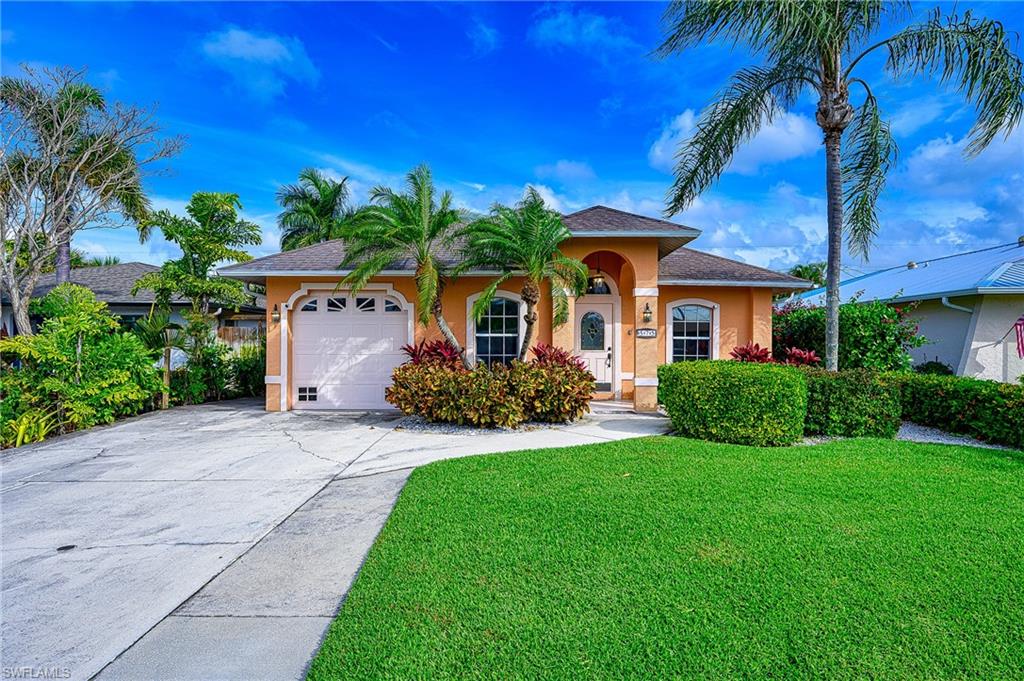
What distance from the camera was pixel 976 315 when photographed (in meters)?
11.0

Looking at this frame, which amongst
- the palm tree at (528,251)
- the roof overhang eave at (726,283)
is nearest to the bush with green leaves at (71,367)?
the palm tree at (528,251)

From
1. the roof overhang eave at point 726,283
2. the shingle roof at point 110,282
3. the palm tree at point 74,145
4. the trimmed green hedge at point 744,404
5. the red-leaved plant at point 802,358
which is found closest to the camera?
the trimmed green hedge at point 744,404

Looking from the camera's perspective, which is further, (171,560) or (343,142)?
(343,142)

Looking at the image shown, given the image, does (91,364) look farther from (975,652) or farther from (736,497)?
(975,652)

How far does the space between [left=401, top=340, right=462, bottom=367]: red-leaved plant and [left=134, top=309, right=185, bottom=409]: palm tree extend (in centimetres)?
606

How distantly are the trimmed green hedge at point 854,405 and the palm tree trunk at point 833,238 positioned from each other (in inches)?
51.2

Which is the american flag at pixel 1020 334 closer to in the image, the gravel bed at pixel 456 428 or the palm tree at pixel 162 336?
the gravel bed at pixel 456 428

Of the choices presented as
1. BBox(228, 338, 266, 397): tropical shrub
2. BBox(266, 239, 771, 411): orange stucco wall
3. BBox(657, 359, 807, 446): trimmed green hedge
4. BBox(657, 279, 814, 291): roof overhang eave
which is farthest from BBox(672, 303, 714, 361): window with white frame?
BBox(228, 338, 266, 397): tropical shrub

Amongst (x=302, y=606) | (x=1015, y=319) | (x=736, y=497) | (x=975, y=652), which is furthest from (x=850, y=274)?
(x=302, y=606)

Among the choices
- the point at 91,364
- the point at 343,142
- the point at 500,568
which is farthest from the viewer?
the point at 343,142

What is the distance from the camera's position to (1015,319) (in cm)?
1080

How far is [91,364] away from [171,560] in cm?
746

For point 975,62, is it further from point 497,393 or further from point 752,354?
point 497,393

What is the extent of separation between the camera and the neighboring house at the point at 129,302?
15958mm
